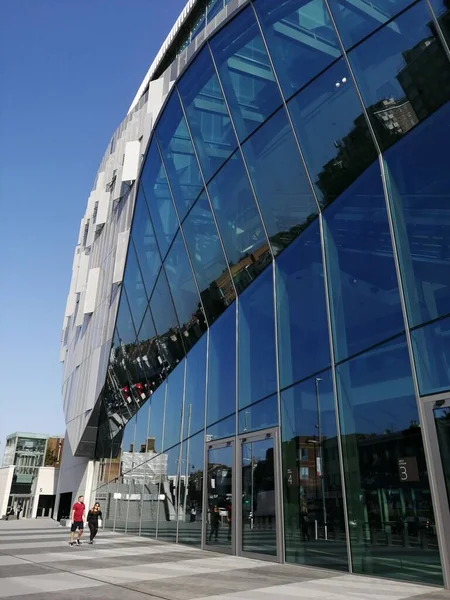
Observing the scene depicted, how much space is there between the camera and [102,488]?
29.8 m

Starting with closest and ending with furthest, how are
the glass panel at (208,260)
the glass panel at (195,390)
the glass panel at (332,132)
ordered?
the glass panel at (332,132) < the glass panel at (208,260) < the glass panel at (195,390)

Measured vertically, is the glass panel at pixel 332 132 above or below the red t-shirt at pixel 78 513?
above

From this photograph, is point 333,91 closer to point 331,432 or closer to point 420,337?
point 420,337

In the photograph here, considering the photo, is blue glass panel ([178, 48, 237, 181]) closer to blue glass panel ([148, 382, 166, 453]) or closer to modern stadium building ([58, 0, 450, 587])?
modern stadium building ([58, 0, 450, 587])

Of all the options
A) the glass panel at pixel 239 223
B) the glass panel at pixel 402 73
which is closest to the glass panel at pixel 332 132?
the glass panel at pixel 402 73

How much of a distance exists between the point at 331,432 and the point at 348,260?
142 inches

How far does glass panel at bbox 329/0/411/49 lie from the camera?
872 cm

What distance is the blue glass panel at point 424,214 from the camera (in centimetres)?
811

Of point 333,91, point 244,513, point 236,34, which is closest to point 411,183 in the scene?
point 333,91

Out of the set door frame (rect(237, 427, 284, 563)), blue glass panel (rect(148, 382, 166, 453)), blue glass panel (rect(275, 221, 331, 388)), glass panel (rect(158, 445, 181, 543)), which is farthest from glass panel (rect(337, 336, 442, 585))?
blue glass panel (rect(148, 382, 166, 453))

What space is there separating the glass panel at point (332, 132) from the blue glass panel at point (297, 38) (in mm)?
336

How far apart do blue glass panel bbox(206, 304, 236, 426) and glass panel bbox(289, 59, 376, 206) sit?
540 centimetres

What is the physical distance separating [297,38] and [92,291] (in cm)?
2454

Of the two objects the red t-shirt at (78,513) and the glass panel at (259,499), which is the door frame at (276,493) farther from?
the red t-shirt at (78,513)
